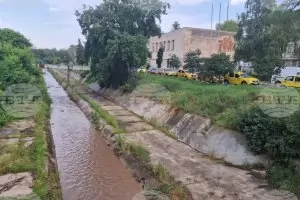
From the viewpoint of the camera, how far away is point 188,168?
1095 centimetres

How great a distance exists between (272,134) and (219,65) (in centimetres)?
1137

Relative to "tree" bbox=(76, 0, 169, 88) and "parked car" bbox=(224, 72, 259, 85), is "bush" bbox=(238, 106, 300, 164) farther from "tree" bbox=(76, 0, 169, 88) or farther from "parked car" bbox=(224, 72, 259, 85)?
"tree" bbox=(76, 0, 169, 88)

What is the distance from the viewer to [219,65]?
21297mm

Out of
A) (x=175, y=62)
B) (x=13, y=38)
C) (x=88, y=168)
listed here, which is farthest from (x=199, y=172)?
(x=175, y=62)

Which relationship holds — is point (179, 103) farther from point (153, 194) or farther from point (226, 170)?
point (153, 194)

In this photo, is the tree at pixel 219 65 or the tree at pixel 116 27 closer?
the tree at pixel 219 65

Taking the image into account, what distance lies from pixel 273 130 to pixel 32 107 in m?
14.7

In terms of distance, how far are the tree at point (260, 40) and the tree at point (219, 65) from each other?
17.5 feet

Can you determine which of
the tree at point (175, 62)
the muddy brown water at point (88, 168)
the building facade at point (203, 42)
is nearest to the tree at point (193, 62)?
the muddy brown water at point (88, 168)

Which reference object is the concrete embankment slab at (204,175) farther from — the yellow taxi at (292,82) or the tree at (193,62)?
the tree at (193,62)

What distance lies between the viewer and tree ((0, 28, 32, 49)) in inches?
1363

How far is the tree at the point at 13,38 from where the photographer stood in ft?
114

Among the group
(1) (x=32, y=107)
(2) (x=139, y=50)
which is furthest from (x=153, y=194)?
(2) (x=139, y=50)

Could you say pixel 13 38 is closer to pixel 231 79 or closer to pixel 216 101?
pixel 231 79
